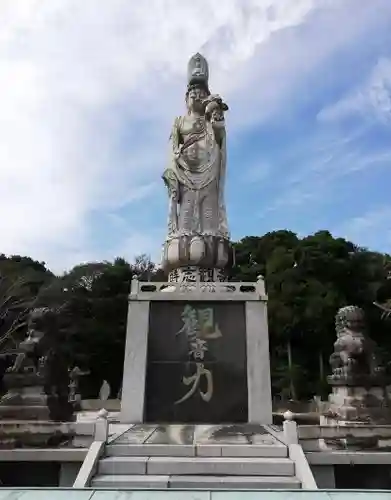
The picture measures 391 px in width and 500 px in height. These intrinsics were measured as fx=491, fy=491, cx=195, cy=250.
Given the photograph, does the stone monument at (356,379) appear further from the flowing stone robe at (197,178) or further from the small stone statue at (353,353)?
the flowing stone robe at (197,178)

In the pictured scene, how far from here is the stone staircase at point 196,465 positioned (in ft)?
19.6

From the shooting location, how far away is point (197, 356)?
10680 millimetres

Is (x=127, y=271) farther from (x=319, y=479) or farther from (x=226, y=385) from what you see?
(x=319, y=479)

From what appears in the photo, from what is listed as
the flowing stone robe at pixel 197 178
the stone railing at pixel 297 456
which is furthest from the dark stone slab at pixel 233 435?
the flowing stone robe at pixel 197 178

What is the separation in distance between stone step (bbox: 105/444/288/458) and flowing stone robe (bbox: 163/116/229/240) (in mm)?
7118

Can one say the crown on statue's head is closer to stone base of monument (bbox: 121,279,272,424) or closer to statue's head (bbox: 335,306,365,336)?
stone base of monument (bbox: 121,279,272,424)

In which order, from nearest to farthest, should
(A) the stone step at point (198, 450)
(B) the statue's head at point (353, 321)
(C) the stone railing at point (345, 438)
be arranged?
(A) the stone step at point (198, 450) → (C) the stone railing at point (345, 438) → (B) the statue's head at point (353, 321)

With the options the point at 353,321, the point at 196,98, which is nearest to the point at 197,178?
the point at 196,98

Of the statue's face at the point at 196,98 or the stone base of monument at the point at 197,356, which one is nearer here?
the stone base of monument at the point at 197,356

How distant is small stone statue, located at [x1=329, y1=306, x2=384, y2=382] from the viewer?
436 inches

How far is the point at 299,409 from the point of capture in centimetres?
1583

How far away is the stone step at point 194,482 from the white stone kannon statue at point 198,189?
6554 millimetres

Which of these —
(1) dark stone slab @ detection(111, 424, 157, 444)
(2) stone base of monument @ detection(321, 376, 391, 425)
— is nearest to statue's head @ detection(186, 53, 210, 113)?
(2) stone base of monument @ detection(321, 376, 391, 425)

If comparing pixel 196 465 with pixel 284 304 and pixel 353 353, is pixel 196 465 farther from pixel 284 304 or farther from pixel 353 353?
pixel 284 304
